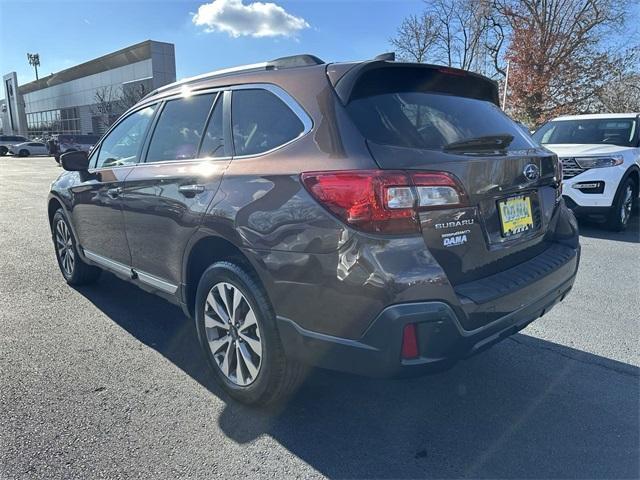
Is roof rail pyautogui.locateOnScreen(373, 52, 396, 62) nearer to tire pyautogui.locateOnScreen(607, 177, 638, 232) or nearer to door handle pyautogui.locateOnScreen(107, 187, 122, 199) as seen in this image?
door handle pyautogui.locateOnScreen(107, 187, 122, 199)

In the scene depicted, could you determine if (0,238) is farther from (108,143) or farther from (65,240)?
(108,143)

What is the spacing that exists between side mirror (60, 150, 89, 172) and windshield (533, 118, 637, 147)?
7.36m

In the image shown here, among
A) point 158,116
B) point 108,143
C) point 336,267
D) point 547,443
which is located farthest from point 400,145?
Answer: point 108,143

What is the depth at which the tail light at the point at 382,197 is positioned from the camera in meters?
1.97

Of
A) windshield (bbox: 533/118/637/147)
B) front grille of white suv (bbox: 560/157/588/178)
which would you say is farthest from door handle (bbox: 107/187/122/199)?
windshield (bbox: 533/118/637/147)

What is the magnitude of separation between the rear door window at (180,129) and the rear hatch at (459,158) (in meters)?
1.15

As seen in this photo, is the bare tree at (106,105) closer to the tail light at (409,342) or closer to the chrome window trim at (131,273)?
the chrome window trim at (131,273)

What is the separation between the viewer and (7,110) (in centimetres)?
7050

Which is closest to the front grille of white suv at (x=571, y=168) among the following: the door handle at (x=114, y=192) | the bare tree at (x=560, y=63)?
the door handle at (x=114, y=192)

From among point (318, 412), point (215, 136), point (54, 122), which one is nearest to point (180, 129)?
point (215, 136)

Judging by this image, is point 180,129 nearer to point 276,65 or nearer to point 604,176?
point 276,65

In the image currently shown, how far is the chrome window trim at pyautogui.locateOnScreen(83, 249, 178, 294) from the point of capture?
124 inches

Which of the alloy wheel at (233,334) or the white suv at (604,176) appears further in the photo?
the white suv at (604,176)

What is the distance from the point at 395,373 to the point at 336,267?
1.72 ft
